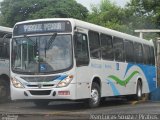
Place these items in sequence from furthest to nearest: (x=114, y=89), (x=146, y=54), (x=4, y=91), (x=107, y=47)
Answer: (x=146, y=54), (x=4, y=91), (x=114, y=89), (x=107, y=47)

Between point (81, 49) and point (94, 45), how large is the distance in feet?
3.87

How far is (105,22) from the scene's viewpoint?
51219 mm

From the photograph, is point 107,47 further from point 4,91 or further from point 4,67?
point 4,91

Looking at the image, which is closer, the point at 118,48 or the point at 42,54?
the point at 42,54

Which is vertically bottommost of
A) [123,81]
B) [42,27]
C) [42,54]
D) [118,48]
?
[123,81]

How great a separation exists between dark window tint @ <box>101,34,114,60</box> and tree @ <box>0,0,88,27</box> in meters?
28.7

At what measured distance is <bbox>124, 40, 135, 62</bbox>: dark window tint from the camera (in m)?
21.2

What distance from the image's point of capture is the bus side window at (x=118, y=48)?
64.7 feet

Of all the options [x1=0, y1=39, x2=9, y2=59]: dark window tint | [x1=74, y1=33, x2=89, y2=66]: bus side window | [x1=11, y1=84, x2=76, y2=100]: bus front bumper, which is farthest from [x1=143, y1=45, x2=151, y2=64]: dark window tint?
[x1=11, y1=84, x2=76, y2=100]: bus front bumper

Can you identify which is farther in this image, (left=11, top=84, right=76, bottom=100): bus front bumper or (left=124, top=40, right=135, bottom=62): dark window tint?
(left=124, top=40, right=135, bottom=62): dark window tint

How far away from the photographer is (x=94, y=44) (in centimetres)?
1741

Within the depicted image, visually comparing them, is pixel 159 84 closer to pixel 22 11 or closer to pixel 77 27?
pixel 77 27

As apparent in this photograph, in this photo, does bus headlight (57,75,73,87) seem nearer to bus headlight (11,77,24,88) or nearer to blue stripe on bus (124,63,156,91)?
bus headlight (11,77,24,88)

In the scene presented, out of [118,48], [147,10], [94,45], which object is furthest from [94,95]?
[147,10]
